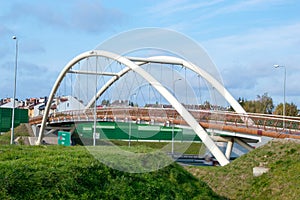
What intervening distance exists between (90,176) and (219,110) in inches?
661

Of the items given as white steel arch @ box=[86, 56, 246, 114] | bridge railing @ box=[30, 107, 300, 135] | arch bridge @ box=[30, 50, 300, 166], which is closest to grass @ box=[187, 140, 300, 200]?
arch bridge @ box=[30, 50, 300, 166]

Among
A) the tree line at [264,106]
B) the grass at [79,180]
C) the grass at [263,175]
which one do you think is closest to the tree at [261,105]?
the tree line at [264,106]

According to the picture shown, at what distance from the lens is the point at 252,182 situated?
1919 cm

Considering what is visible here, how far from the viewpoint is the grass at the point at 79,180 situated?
1132cm

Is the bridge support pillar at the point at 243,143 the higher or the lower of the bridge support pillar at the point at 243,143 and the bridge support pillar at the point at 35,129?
the higher

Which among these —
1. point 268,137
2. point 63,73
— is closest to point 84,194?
point 268,137

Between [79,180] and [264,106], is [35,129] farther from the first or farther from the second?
[79,180]

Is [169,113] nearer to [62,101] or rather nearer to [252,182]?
[252,182]

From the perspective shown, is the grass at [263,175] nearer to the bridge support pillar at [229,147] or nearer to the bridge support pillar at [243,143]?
the bridge support pillar at [229,147]

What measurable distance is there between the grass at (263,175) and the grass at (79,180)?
309cm

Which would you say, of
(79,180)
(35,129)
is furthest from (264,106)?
(79,180)

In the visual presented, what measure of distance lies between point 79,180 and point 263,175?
9163 millimetres

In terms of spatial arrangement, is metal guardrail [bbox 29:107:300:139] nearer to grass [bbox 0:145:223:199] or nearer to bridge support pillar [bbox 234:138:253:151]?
bridge support pillar [bbox 234:138:253:151]

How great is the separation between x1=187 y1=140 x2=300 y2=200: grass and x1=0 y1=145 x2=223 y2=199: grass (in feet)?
10.1
